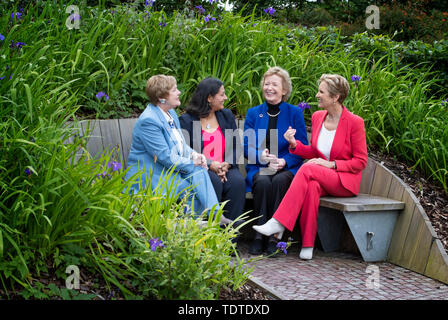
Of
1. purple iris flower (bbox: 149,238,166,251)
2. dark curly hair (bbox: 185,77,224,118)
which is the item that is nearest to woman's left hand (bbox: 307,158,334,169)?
dark curly hair (bbox: 185,77,224,118)

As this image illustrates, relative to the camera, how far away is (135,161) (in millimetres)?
4352

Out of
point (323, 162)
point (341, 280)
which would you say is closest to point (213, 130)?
point (323, 162)

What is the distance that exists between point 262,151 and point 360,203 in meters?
0.99

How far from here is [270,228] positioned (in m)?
4.43

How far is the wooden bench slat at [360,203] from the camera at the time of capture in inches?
170

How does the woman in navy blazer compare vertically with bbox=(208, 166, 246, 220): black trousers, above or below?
above

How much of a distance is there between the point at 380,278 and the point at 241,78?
95.5 inches

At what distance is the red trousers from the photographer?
444 cm

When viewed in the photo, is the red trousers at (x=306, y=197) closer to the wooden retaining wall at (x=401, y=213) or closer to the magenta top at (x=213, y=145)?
Answer: the wooden retaining wall at (x=401, y=213)

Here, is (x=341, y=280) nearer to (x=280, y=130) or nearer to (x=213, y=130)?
(x=280, y=130)

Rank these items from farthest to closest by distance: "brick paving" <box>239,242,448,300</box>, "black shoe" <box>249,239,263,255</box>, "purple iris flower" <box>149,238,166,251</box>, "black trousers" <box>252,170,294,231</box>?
"black trousers" <box>252,170,294,231</box> → "black shoe" <box>249,239,263,255</box> → "brick paving" <box>239,242,448,300</box> → "purple iris flower" <box>149,238,166,251</box>

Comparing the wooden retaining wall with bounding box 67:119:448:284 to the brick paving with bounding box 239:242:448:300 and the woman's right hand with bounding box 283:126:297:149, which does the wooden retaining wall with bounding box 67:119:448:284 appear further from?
the woman's right hand with bounding box 283:126:297:149

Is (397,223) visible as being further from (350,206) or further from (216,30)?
(216,30)

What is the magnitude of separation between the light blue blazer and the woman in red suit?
21.8 inches
